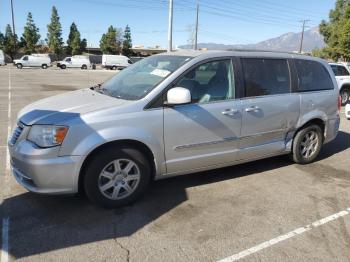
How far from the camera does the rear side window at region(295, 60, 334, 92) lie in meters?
5.58

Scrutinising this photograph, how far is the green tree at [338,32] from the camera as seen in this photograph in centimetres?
3258

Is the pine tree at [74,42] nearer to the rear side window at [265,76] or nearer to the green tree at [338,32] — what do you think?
the green tree at [338,32]

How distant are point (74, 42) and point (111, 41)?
356 inches

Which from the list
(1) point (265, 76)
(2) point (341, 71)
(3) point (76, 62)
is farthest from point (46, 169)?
(3) point (76, 62)

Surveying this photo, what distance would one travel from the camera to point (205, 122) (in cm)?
443

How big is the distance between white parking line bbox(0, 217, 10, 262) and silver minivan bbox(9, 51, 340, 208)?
407mm

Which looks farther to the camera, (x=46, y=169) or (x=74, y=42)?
(x=74, y=42)

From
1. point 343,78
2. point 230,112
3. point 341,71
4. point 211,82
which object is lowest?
point 343,78

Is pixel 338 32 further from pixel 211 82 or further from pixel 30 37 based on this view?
pixel 30 37

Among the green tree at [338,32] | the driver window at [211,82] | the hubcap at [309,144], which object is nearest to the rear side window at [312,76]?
the hubcap at [309,144]

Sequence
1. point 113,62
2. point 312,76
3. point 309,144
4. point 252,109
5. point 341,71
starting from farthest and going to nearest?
point 113,62, point 341,71, point 309,144, point 312,76, point 252,109

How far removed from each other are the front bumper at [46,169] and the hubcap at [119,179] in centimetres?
31

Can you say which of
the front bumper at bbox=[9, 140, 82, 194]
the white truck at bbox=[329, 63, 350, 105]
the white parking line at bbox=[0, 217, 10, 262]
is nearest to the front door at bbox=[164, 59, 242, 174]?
the front bumper at bbox=[9, 140, 82, 194]

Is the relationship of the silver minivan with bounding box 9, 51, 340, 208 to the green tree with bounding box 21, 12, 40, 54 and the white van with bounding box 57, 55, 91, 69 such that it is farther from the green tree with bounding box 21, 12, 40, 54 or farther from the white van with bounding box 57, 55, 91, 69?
the green tree with bounding box 21, 12, 40, 54
